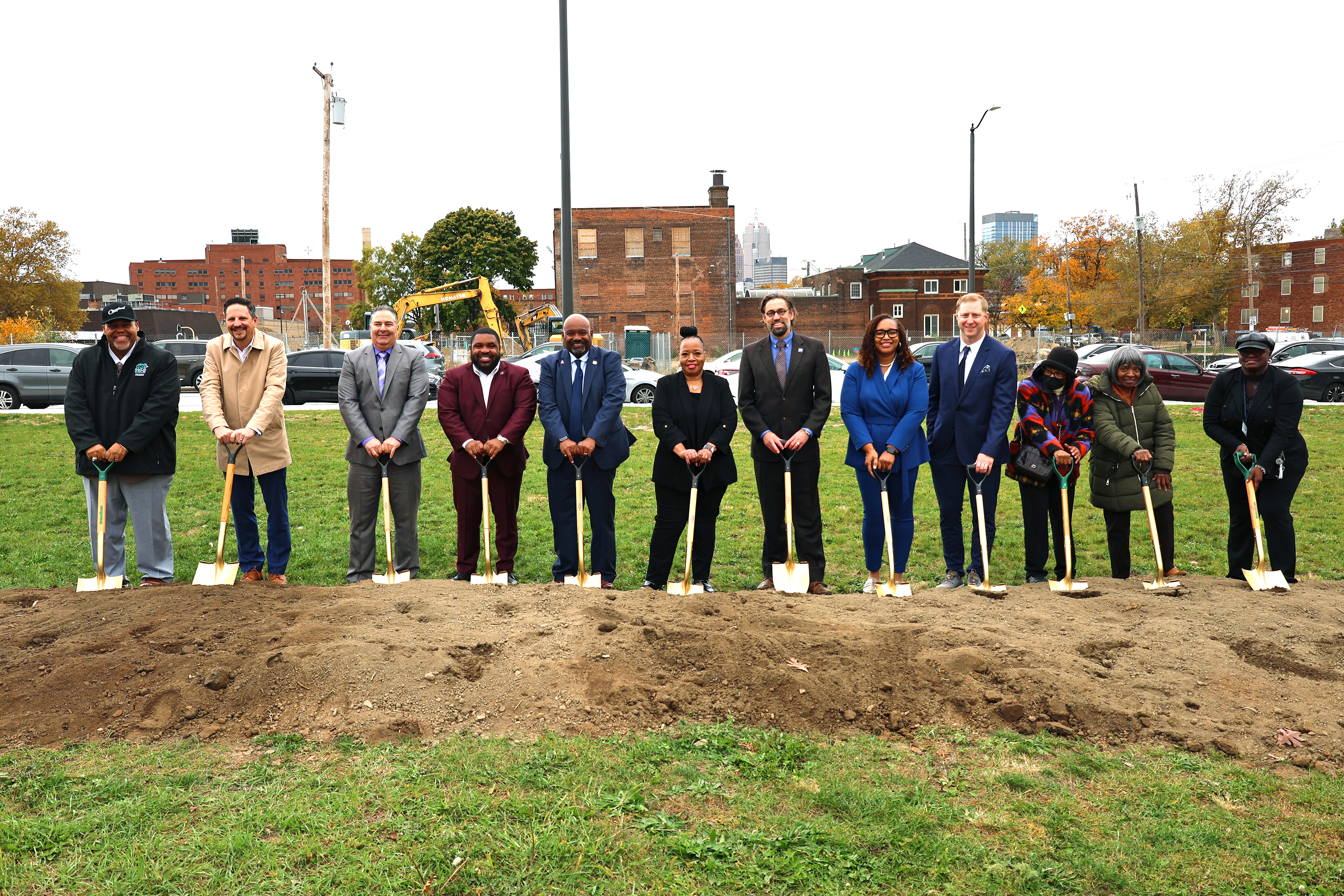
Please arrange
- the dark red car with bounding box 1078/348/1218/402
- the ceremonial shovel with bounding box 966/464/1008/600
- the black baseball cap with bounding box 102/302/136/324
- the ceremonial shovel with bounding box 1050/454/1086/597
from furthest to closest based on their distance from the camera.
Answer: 1. the dark red car with bounding box 1078/348/1218/402
2. the black baseball cap with bounding box 102/302/136/324
3. the ceremonial shovel with bounding box 1050/454/1086/597
4. the ceremonial shovel with bounding box 966/464/1008/600

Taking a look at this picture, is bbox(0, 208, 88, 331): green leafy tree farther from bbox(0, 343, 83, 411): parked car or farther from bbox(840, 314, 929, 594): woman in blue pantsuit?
bbox(840, 314, 929, 594): woman in blue pantsuit

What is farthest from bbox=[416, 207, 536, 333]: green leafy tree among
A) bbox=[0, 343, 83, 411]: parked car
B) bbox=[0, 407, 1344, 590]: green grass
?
bbox=[0, 407, 1344, 590]: green grass

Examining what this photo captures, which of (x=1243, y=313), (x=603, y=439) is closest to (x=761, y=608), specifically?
(x=603, y=439)

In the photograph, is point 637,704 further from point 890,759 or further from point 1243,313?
point 1243,313

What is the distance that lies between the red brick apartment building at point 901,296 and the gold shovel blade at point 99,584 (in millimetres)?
52592

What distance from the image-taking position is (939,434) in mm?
6934

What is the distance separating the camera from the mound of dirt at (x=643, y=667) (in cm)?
434

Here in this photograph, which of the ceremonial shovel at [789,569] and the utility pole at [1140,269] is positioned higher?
the utility pole at [1140,269]

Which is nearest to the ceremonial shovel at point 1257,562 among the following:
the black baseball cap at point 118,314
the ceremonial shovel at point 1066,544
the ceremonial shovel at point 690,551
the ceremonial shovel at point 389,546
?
the ceremonial shovel at point 1066,544

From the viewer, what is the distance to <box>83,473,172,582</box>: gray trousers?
6801 millimetres

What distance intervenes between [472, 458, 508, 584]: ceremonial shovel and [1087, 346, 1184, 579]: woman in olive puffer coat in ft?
14.7

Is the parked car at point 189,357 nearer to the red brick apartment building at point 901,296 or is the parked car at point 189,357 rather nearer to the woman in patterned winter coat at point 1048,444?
the woman in patterned winter coat at point 1048,444

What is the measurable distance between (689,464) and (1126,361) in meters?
3.31

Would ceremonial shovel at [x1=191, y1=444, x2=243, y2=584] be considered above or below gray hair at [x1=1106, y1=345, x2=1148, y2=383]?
below
